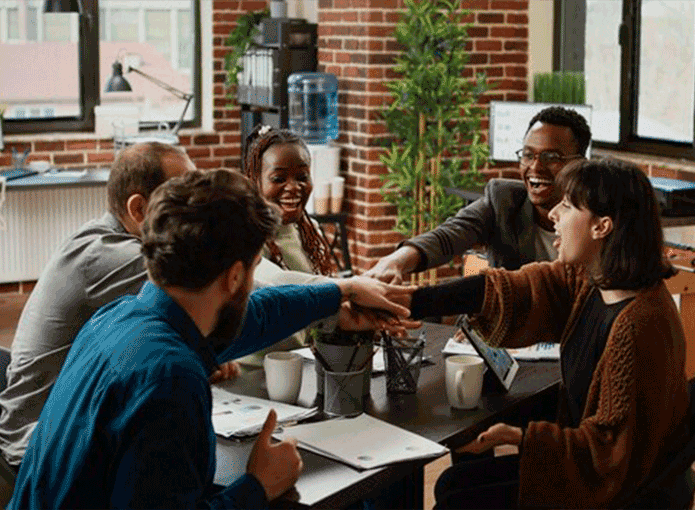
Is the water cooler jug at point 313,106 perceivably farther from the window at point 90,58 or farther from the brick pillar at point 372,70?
the window at point 90,58

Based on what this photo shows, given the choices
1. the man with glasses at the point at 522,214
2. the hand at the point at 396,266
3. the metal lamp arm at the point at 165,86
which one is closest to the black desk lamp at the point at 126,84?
the metal lamp arm at the point at 165,86

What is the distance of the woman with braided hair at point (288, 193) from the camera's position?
3.23 metres

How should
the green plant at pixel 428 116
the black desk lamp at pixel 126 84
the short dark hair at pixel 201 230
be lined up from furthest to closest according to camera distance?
the black desk lamp at pixel 126 84, the green plant at pixel 428 116, the short dark hair at pixel 201 230

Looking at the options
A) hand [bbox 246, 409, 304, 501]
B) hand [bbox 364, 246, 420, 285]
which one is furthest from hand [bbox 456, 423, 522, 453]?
hand [bbox 364, 246, 420, 285]

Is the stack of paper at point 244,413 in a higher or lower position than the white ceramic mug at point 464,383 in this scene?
lower

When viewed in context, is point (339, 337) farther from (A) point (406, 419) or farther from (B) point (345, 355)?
(A) point (406, 419)

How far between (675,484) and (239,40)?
548cm

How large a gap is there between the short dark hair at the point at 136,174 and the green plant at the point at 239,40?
4700 mm

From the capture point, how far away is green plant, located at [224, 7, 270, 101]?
24.0 ft

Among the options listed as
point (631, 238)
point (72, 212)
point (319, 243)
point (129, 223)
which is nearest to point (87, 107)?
point (72, 212)

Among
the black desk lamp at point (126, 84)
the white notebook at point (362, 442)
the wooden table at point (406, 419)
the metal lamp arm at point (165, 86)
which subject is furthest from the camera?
the metal lamp arm at point (165, 86)

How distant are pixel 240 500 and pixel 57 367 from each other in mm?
904

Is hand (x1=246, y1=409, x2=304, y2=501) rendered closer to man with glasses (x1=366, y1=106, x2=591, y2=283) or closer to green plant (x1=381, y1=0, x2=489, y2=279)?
man with glasses (x1=366, y1=106, x2=591, y2=283)

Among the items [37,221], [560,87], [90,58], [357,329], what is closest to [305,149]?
[357,329]
